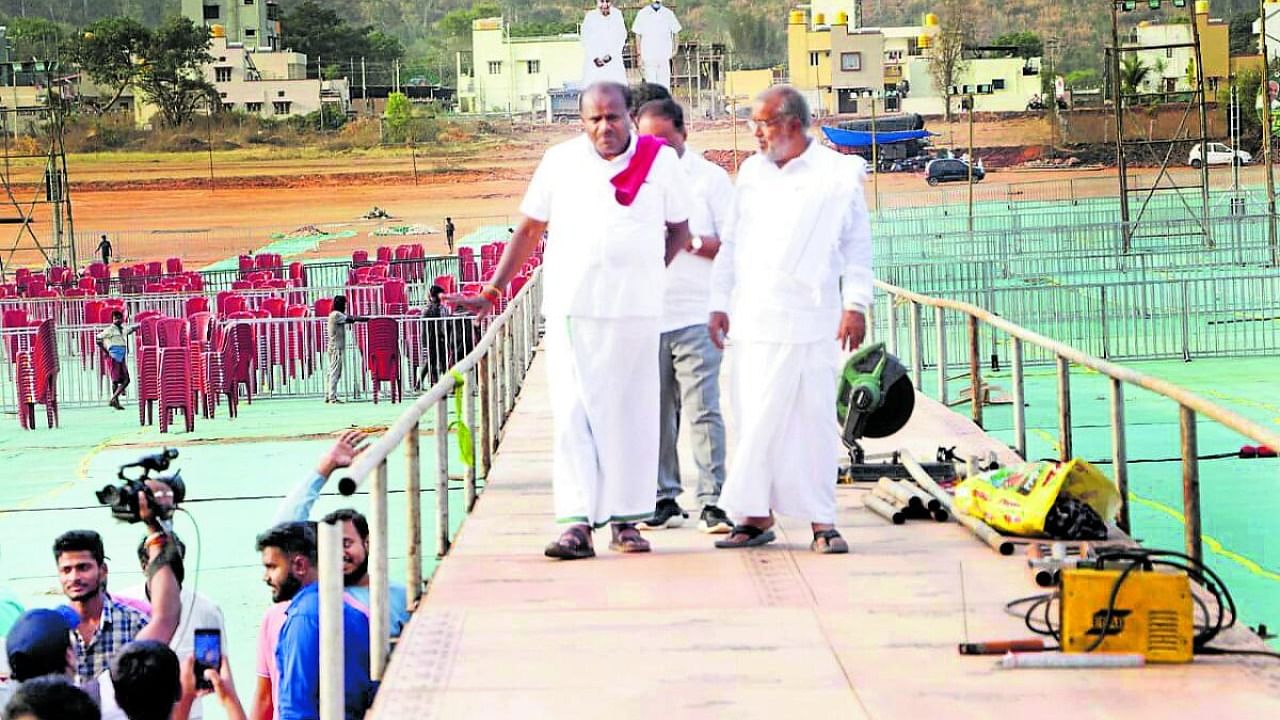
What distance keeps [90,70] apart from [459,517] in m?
90.1

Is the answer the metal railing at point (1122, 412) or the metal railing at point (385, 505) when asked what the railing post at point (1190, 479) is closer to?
the metal railing at point (1122, 412)

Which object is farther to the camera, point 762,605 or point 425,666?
point 762,605

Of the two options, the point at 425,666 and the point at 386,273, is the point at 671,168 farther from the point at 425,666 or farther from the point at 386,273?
the point at 386,273

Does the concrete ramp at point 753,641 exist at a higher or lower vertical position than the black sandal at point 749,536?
lower

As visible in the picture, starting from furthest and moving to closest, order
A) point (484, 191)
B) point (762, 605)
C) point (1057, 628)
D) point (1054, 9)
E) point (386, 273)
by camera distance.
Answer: point (1054, 9) < point (484, 191) < point (386, 273) < point (762, 605) < point (1057, 628)

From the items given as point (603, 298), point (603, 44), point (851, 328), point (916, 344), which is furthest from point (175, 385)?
point (851, 328)

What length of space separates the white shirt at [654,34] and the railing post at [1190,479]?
15395 millimetres

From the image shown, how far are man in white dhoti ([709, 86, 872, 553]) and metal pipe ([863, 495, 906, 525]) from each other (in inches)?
33.3

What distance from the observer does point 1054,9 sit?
156500 mm

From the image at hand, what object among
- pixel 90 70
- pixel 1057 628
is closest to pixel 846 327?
pixel 1057 628

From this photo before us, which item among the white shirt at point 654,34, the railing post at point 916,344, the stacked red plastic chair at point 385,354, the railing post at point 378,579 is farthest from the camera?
the white shirt at point 654,34

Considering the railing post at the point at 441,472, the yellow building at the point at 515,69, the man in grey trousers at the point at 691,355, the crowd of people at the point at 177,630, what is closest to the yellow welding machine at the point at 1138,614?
the crowd of people at the point at 177,630

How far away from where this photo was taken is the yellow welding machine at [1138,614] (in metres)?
6.07

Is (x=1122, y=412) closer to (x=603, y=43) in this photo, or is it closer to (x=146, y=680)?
(x=146, y=680)
